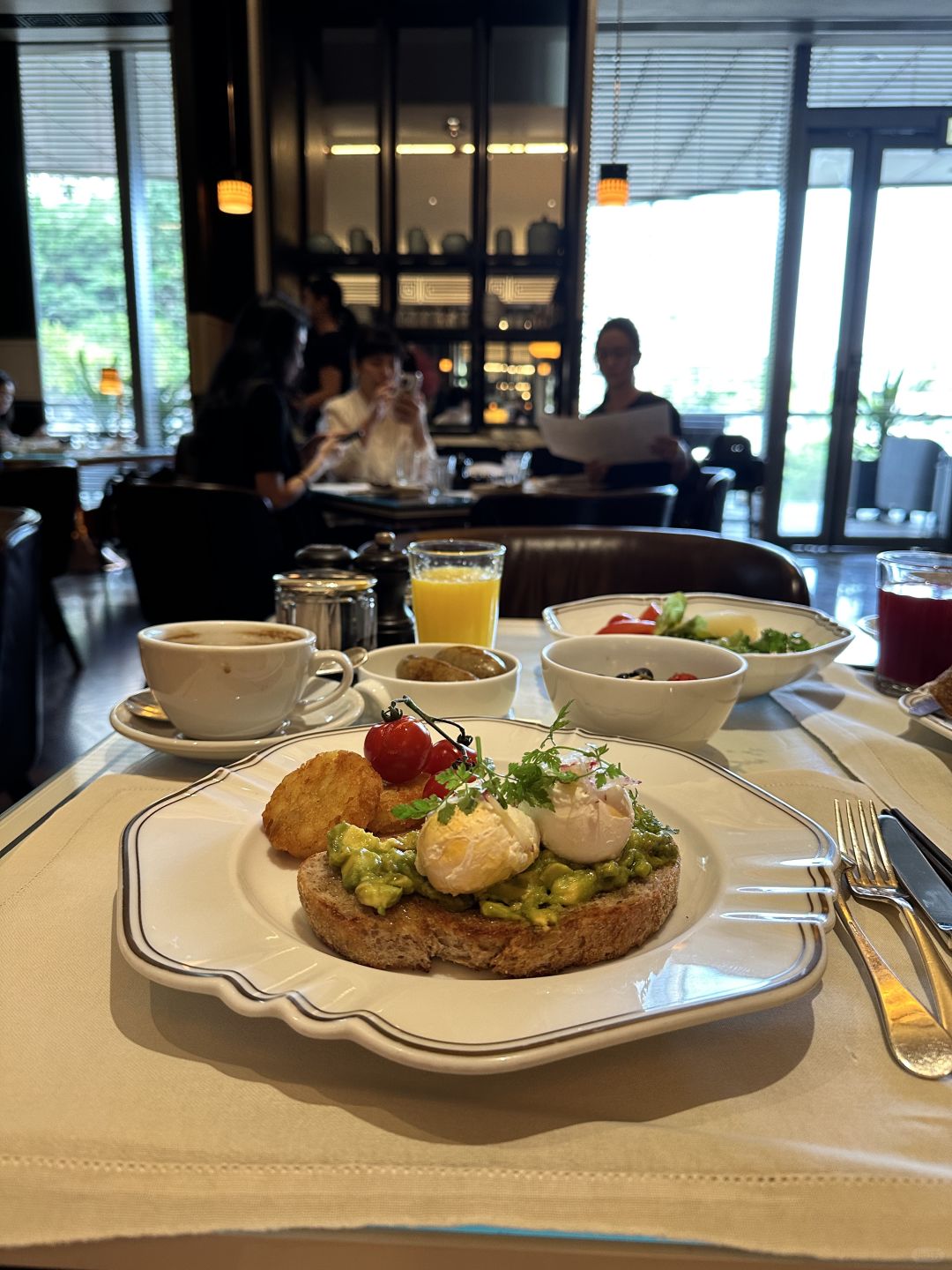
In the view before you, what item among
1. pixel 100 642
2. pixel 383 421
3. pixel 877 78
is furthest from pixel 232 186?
pixel 877 78

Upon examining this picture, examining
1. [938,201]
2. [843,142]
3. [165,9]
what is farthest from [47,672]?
[938,201]

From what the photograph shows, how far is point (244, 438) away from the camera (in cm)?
367

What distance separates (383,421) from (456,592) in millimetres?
3826

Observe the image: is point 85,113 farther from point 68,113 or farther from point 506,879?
point 506,879

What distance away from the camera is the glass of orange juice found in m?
1.40

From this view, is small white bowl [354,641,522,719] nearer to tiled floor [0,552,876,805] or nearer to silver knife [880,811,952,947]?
silver knife [880,811,952,947]

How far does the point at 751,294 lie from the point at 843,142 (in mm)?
1346

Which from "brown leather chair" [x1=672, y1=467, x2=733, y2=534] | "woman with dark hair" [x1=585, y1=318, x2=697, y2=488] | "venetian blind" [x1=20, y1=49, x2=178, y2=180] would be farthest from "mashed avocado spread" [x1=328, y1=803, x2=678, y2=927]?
"venetian blind" [x1=20, y1=49, x2=178, y2=180]

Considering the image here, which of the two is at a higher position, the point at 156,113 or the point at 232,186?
the point at 156,113

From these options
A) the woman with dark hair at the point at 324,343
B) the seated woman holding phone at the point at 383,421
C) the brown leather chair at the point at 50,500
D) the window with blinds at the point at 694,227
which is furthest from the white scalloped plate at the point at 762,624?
the window with blinds at the point at 694,227

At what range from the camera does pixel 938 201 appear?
24.6ft

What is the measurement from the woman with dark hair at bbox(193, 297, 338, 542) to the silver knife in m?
3.15

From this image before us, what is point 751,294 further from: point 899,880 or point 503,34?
point 899,880

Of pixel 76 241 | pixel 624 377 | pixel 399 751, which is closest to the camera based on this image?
pixel 399 751
